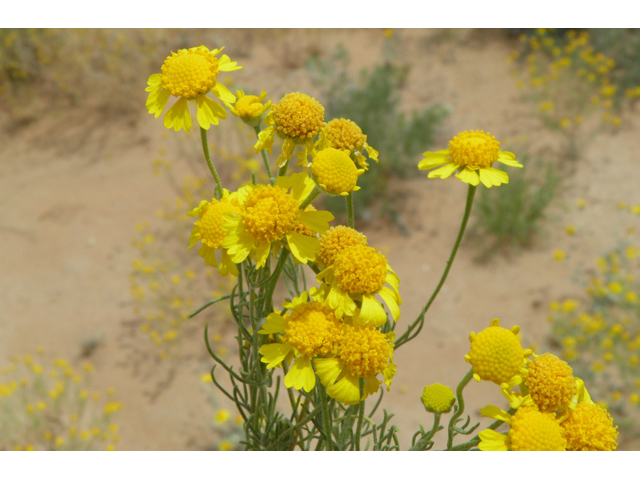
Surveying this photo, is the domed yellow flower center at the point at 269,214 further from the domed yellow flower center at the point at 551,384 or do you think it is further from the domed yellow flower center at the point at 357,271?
the domed yellow flower center at the point at 551,384

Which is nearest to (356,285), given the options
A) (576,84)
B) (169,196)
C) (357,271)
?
(357,271)

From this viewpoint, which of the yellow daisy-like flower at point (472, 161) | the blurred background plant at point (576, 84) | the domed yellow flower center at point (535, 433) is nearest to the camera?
the domed yellow flower center at point (535, 433)

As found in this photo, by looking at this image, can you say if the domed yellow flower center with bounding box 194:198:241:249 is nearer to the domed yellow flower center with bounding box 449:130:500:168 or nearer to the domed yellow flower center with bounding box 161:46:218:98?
the domed yellow flower center with bounding box 161:46:218:98

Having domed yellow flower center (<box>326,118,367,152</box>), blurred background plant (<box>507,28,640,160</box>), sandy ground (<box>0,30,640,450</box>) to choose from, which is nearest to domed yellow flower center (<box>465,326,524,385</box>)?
domed yellow flower center (<box>326,118,367,152</box>)

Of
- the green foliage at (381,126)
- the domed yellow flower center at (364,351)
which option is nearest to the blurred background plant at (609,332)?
the green foliage at (381,126)

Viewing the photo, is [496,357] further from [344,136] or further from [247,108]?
[247,108]

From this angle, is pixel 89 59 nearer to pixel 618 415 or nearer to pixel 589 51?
pixel 589 51
